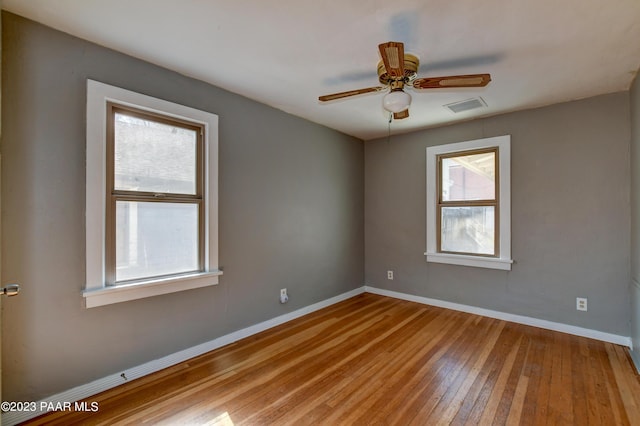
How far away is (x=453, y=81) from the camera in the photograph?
1979mm

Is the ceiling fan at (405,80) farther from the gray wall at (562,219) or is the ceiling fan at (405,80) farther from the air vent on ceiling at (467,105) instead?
the gray wall at (562,219)

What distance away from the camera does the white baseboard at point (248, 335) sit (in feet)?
6.45

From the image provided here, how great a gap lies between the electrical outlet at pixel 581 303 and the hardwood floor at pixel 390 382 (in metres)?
0.29

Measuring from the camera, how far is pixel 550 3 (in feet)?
5.52

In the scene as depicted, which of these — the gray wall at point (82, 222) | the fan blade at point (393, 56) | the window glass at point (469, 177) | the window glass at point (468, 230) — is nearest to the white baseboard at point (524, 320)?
the window glass at point (468, 230)

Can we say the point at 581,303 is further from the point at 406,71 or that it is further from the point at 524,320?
the point at 406,71

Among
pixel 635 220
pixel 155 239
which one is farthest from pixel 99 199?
pixel 635 220

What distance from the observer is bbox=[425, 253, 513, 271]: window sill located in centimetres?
349

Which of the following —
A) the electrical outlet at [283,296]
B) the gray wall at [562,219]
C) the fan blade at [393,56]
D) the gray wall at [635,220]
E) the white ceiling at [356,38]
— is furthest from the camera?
the electrical outlet at [283,296]

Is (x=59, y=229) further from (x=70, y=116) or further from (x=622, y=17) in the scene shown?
(x=622, y=17)

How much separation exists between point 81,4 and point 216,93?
116 cm

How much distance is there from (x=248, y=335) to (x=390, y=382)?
59.4 inches

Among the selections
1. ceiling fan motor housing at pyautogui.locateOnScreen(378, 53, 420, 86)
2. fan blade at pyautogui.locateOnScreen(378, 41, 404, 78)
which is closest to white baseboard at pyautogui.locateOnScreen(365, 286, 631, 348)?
ceiling fan motor housing at pyautogui.locateOnScreen(378, 53, 420, 86)

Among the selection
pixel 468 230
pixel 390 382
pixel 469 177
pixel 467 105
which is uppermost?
pixel 467 105
